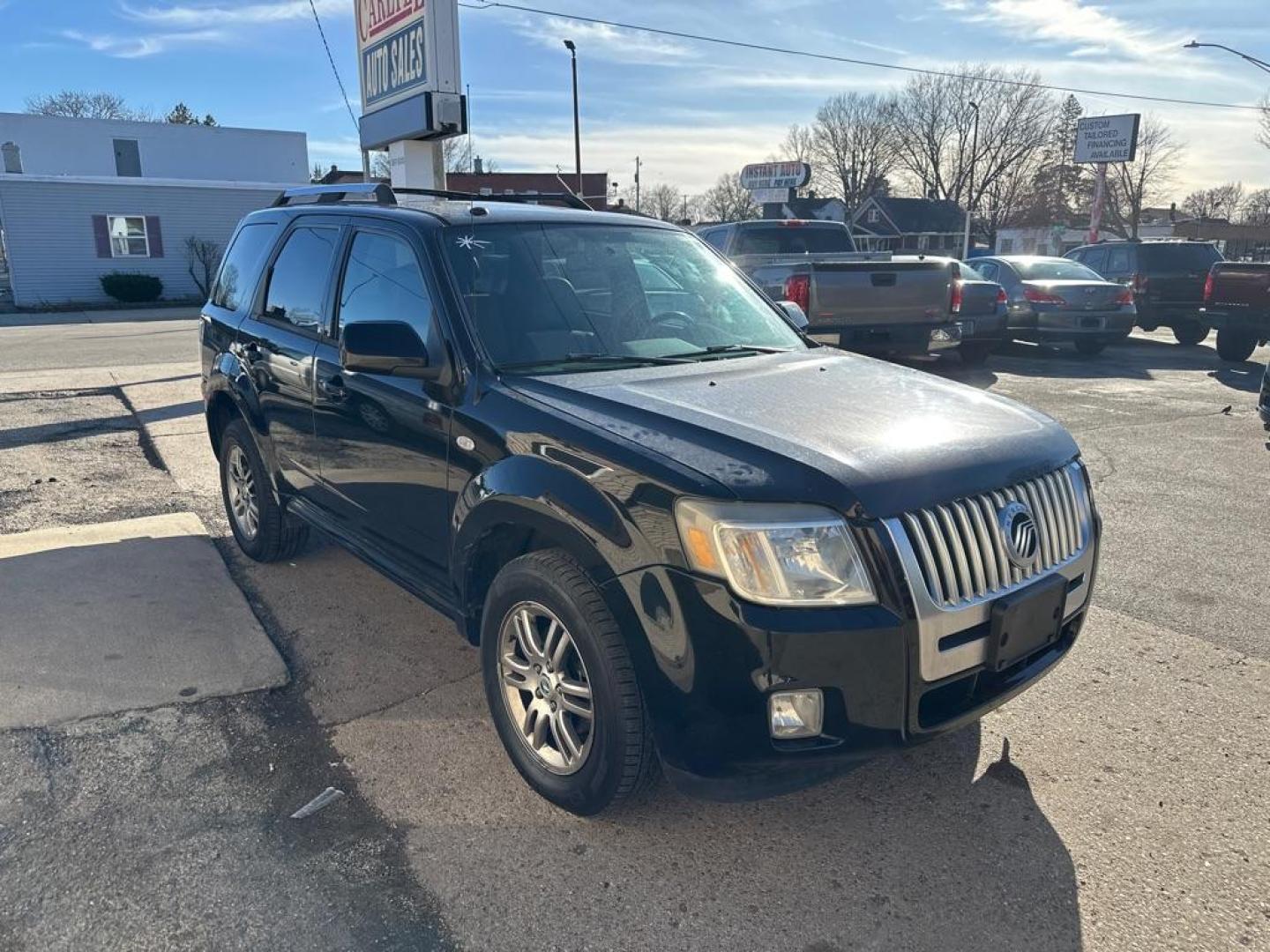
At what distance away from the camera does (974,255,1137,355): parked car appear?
45.9 feet

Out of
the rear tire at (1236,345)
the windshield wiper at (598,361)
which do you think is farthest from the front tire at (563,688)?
the rear tire at (1236,345)

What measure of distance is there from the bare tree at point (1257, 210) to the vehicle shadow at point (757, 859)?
284 feet

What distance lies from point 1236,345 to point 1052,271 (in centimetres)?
288

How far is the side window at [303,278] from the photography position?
4195mm

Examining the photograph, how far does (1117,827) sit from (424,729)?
2352 mm

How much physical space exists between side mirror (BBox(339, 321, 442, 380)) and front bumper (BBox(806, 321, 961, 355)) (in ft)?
22.4

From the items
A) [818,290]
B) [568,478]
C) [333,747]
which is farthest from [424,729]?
[818,290]

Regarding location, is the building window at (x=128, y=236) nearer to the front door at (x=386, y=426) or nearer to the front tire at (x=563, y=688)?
the front door at (x=386, y=426)

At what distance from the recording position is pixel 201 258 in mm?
28688

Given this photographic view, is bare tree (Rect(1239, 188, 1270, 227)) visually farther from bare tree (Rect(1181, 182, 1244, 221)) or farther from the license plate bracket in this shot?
the license plate bracket

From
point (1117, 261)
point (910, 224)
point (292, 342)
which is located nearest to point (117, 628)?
point (292, 342)

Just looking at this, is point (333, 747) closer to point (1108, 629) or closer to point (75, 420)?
point (1108, 629)

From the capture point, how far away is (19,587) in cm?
464

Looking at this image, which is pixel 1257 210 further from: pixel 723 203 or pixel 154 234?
pixel 154 234
